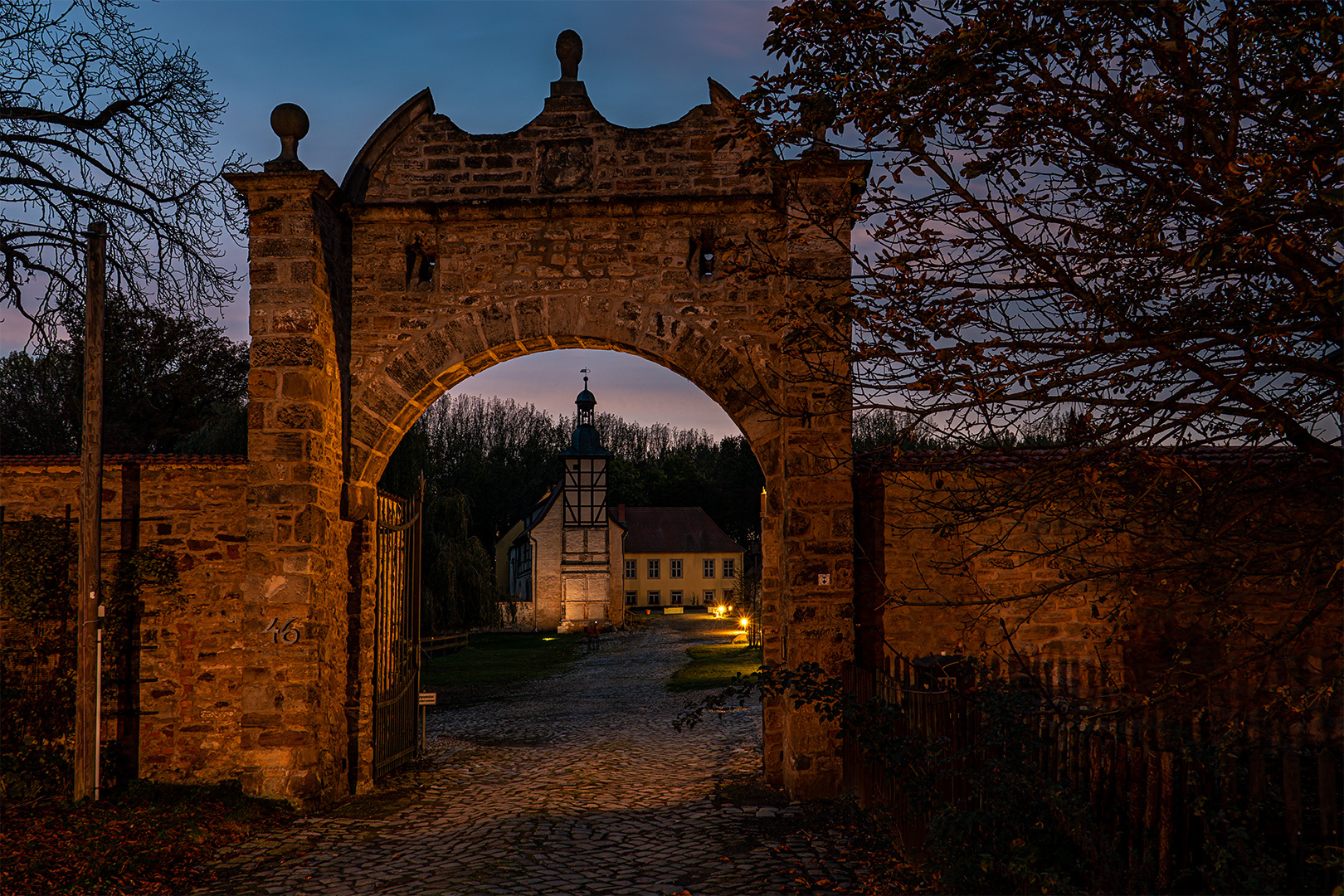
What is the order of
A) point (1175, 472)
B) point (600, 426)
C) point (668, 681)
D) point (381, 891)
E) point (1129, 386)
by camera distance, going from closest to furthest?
point (1175, 472), point (1129, 386), point (381, 891), point (668, 681), point (600, 426)

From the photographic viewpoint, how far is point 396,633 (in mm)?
9617

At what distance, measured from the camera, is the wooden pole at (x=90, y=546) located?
7.51 meters

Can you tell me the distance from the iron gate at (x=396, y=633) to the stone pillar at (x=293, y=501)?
572 millimetres

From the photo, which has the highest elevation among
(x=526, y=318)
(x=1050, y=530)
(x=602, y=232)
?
(x=602, y=232)

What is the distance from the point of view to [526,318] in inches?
341

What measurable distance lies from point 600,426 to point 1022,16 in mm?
68066

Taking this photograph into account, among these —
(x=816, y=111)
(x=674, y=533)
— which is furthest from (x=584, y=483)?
(x=816, y=111)

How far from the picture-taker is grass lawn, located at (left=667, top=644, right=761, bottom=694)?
59.0 ft

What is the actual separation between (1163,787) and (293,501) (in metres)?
6.52

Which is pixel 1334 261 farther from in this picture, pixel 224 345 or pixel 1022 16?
pixel 224 345

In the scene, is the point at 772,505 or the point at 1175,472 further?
the point at 772,505

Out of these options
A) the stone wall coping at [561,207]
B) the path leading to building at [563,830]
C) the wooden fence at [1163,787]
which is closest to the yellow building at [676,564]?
the path leading to building at [563,830]

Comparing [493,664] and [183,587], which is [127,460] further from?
[493,664]

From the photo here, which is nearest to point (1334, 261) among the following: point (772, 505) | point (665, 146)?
point (772, 505)
